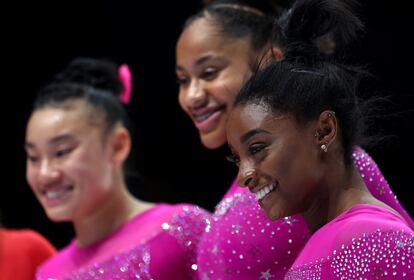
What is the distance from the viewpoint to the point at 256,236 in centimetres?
159

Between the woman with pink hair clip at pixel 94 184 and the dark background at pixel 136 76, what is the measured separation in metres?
0.19

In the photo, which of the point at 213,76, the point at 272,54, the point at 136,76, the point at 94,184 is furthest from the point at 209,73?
the point at 136,76

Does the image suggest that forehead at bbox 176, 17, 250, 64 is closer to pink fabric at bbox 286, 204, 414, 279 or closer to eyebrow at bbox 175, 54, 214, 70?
eyebrow at bbox 175, 54, 214, 70

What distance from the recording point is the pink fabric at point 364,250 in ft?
3.90

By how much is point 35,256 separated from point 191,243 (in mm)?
739

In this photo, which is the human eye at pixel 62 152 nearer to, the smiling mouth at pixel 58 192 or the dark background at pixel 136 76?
the smiling mouth at pixel 58 192

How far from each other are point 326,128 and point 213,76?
54 centimetres

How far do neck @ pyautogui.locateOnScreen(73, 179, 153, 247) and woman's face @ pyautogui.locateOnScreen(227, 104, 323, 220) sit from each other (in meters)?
0.95

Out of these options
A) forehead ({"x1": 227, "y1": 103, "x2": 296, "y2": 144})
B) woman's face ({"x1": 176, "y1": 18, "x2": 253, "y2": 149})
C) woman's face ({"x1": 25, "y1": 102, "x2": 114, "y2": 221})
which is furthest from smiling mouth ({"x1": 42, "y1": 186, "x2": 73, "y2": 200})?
forehead ({"x1": 227, "y1": 103, "x2": 296, "y2": 144})

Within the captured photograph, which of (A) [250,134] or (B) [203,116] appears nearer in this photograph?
(A) [250,134]

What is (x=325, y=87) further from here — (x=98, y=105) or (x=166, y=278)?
(x=98, y=105)

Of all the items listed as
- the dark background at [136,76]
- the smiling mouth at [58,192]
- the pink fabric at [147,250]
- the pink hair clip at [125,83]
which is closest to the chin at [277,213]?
the pink fabric at [147,250]

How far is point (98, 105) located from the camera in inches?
93.0

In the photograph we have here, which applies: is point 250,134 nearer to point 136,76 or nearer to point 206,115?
point 206,115
